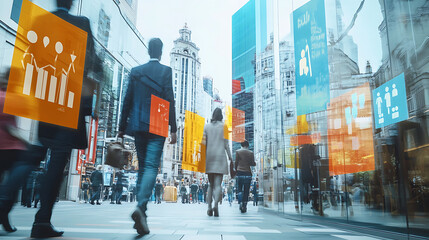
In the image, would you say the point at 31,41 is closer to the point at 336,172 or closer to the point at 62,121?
the point at 62,121

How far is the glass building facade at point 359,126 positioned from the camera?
3049 millimetres

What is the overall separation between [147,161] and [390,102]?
249 cm

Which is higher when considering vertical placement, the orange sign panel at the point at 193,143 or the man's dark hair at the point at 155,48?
the man's dark hair at the point at 155,48

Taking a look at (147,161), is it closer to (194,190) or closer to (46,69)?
(46,69)

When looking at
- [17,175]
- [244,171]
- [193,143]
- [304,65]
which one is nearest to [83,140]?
[17,175]

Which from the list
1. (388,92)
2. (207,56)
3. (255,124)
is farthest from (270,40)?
(388,92)

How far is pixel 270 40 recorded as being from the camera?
8930mm

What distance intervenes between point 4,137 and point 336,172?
435 cm

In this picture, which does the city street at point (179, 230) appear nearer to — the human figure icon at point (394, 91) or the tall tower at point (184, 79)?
the tall tower at point (184, 79)

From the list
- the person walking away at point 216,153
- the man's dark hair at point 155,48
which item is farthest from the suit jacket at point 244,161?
the man's dark hair at point 155,48

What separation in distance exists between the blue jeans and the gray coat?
2468 millimetres

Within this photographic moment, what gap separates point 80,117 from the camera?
2527 mm

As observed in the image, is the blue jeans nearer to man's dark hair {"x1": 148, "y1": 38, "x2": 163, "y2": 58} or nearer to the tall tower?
man's dark hair {"x1": 148, "y1": 38, "x2": 163, "y2": 58}

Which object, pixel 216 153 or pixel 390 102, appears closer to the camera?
pixel 390 102
